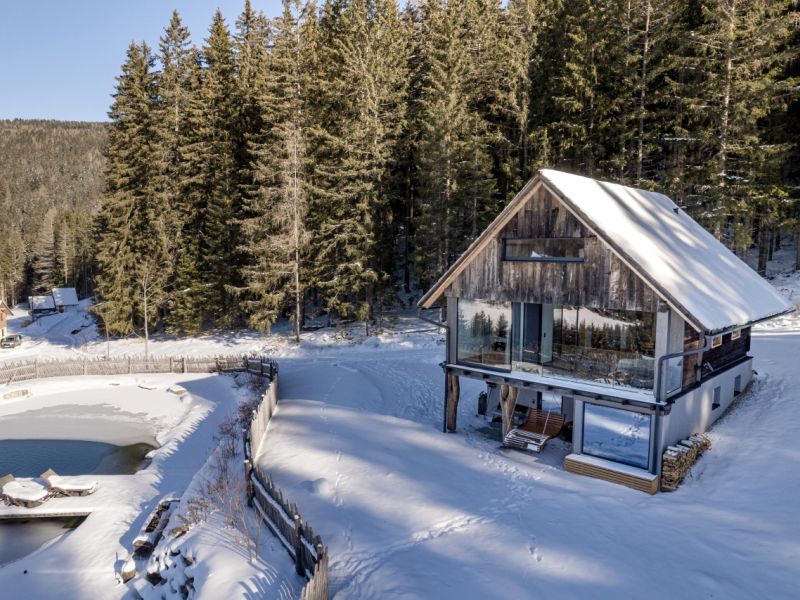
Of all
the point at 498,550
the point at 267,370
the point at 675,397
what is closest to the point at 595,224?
the point at 675,397

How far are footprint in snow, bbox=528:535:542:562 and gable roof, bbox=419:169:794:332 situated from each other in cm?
611

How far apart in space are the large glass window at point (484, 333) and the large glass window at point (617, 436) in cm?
296

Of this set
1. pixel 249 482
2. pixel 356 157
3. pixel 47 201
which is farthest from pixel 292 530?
pixel 47 201

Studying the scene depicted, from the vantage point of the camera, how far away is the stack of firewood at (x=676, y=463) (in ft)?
42.8

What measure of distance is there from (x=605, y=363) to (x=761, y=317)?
5966 mm

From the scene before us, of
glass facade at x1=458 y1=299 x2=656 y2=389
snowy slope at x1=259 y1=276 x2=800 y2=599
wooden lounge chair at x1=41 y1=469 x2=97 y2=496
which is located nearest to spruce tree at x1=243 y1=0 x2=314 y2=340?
snowy slope at x1=259 y1=276 x2=800 y2=599

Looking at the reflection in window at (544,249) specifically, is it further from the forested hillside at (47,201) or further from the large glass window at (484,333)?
the forested hillside at (47,201)

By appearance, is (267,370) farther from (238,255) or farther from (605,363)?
(605,363)

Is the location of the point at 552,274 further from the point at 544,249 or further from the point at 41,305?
the point at 41,305

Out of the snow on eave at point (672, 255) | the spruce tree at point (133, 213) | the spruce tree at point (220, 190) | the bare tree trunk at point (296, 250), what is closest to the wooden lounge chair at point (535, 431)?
the snow on eave at point (672, 255)

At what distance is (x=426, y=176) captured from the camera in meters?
32.1

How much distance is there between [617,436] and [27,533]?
17.9m

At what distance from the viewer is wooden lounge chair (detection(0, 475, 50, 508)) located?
16.4 metres

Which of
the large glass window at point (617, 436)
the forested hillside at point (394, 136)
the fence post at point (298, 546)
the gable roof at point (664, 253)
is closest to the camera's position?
the fence post at point (298, 546)
